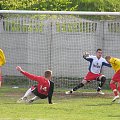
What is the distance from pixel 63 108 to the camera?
52.3 ft

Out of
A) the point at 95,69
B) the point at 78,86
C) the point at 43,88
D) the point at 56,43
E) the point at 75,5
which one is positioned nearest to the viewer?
the point at 43,88

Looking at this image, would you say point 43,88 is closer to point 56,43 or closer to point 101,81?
point 101,81

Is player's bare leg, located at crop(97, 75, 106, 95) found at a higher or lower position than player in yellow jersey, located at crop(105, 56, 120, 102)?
lower

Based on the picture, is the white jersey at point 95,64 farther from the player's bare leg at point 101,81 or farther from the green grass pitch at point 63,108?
the green grass pitch at point 63,108

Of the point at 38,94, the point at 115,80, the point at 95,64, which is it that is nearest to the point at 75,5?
the point at 95,64

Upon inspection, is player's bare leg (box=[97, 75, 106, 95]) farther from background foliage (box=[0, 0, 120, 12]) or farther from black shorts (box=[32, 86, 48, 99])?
background foliage (box=[0, 0, 120, 12])

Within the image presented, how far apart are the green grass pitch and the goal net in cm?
240

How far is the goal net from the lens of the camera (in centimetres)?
2208

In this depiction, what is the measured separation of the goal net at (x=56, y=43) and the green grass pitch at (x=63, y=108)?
2395mm

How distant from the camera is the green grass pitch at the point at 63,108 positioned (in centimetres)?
1408

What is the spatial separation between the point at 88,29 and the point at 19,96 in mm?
4775

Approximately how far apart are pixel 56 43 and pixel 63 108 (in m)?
7.00

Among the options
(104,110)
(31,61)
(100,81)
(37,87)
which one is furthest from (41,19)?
(104,110)

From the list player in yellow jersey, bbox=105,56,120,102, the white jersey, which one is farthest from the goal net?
player in yellow jersey, bbox=105,56,120,102
